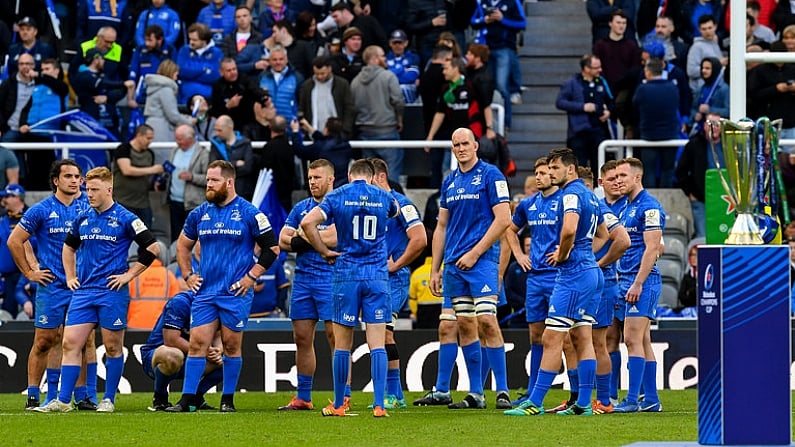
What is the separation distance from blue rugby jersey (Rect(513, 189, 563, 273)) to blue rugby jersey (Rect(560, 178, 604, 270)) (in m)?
0.32

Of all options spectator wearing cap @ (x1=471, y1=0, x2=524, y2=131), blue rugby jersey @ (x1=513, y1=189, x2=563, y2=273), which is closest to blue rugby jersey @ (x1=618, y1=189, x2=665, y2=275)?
blue rugby jersey @ (x1=513, y1=189, x2=563, y2=273)

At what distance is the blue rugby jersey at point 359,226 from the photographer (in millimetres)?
12875

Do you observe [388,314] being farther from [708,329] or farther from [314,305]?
[708,329]

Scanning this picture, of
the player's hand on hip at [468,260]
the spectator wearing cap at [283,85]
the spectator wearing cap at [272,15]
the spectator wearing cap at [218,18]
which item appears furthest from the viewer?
the spectator wearing cap at [218,18]

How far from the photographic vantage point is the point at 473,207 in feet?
45.5

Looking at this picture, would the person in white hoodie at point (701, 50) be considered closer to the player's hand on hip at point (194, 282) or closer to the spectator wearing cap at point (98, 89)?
the spectator wearing cap at point (98, 89)

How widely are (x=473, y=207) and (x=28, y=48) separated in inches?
405

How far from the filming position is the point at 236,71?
20062mm

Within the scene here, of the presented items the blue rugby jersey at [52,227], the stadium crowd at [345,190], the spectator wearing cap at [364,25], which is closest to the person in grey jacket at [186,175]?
the stadium crowd at [345,190]

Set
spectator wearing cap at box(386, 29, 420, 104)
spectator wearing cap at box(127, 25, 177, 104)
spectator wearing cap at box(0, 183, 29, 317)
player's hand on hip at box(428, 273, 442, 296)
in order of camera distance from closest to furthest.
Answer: player's hand on hip at box(428, 273, 442, 296)
spectator wearing cap at box(0, 183, 29, 317)
spectator wearing cap at box(386, 29, 420, 104)
spectator wearing cap at box(127, 25, 177, 104)

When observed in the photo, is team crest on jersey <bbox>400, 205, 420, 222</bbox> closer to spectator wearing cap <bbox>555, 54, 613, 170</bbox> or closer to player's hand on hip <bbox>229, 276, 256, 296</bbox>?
player's hand on hip <bbox>229, 276, 256, 296</bbox>

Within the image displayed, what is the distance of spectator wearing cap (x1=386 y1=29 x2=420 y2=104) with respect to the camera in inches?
834

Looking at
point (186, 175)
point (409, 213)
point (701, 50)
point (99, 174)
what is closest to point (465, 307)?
point (409, 213)

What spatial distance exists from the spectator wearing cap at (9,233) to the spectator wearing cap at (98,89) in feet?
7.62
